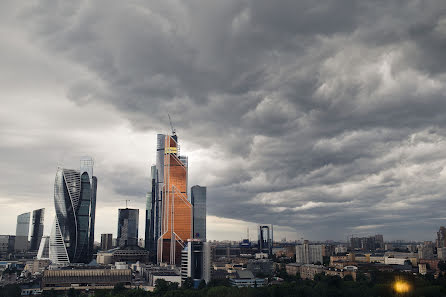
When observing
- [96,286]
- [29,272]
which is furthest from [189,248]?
[29,272]

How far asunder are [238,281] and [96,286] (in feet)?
165

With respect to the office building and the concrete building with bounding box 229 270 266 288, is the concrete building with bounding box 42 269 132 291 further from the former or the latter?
the concrete building with bounding box 229 270 266 288

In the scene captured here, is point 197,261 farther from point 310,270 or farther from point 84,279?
point 310,270

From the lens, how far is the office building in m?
140

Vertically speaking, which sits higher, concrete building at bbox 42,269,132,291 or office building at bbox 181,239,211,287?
office building at bbox 181,239,211,287

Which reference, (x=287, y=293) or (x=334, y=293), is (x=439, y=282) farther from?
(x=287, y=293)

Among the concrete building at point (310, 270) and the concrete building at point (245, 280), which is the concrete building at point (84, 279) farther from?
the concrete building at point (310, 270)

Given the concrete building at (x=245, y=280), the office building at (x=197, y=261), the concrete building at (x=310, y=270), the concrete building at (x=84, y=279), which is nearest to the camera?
the concrete building at (x=84, y=279)

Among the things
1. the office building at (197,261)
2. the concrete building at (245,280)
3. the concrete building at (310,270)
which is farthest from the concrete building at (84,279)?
the concrete building at (310,270)

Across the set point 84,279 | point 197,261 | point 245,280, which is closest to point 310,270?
point 245,280

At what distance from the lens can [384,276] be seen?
461 ft

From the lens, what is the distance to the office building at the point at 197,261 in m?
140

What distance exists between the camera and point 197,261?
142 metres

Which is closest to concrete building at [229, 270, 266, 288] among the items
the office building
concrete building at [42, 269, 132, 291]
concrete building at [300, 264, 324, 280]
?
the office building
